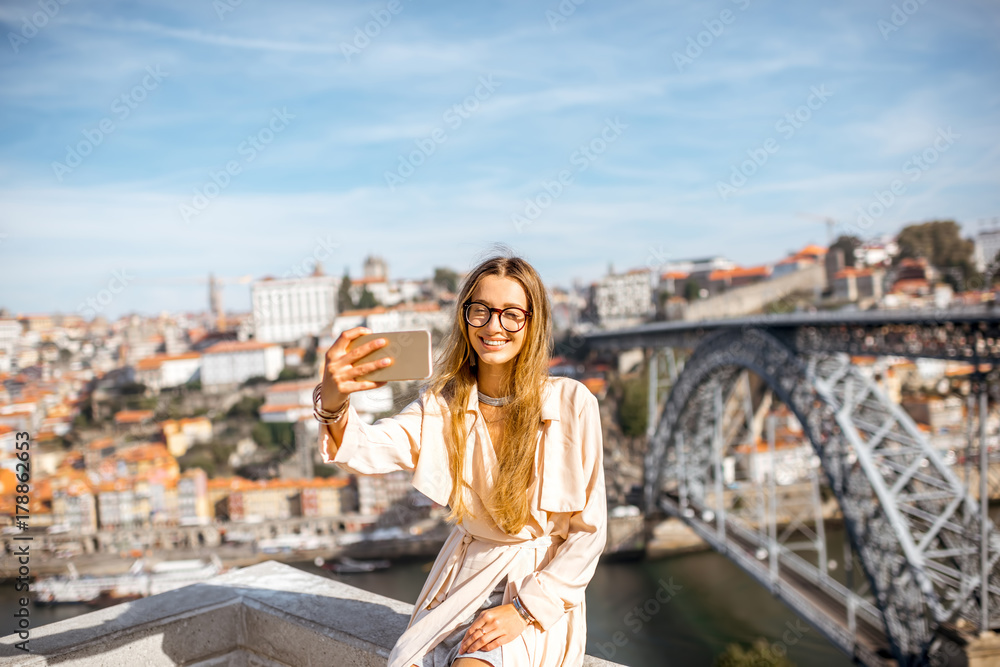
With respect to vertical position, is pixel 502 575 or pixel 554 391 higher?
pixel 554 391

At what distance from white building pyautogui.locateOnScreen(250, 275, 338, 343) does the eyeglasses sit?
1194 inches

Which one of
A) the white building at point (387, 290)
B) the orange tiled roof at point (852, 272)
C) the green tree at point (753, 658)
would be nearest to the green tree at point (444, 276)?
the white building at point (387, 290)

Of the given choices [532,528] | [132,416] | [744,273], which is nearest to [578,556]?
[532,528]

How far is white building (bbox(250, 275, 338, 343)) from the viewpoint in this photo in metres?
30.8

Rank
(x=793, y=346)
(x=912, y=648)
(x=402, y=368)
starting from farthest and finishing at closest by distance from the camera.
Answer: (x=793, y=346) → (x=912, y=648) → (x=402, y=368)

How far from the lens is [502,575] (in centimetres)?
95

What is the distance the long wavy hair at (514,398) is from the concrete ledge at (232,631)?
0.30 m

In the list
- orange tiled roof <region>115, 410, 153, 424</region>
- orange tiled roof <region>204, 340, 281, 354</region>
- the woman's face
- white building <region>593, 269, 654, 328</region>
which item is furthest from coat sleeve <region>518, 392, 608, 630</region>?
orange tiled roof <region>204, 340, 281, 354</region>

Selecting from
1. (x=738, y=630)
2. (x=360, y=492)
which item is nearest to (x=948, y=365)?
(x=738, y=630)

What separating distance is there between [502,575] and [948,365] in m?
25.1

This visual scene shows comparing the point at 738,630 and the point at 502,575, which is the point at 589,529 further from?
the point at 738,630

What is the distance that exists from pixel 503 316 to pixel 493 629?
0.35 meters

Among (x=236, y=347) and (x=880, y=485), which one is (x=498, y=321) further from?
(x=236, y=347)

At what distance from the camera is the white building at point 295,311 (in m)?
30.8
